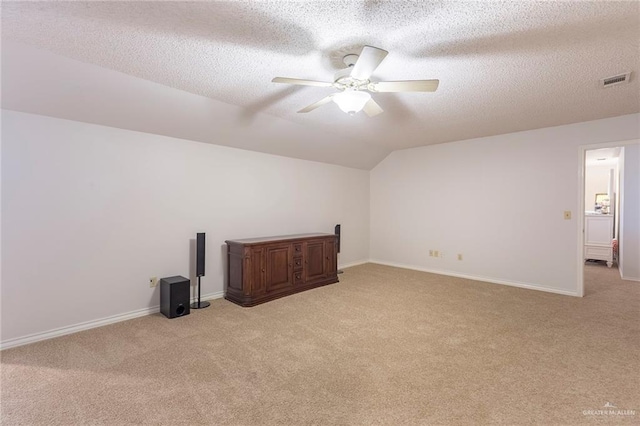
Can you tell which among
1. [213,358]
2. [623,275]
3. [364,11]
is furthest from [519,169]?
[213,358]

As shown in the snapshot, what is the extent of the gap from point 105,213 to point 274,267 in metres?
2.03

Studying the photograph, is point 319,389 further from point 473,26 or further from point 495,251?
point 495,251

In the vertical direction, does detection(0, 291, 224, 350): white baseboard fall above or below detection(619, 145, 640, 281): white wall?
below

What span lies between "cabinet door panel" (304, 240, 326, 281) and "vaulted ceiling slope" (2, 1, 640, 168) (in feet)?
6.79

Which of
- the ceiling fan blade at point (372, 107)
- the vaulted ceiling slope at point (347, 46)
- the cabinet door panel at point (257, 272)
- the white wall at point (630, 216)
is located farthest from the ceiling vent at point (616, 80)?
the cabinet door panel at point (257, 272)

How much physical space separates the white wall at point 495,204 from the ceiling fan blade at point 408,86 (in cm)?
339

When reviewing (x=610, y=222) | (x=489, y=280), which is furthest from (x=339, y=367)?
(x=610, y=222)

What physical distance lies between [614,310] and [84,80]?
238 inches

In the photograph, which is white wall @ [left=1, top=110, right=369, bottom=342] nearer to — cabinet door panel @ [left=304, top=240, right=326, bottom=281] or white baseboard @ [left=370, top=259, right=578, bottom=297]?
cabinet door panel @ [left=304, top=240, right=326, bottom=281]

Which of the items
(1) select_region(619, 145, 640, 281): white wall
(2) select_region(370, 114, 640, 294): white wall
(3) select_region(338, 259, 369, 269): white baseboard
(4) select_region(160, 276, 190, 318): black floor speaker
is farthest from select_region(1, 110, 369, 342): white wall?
(1) select_region(619, 145, 640, 281): white wall

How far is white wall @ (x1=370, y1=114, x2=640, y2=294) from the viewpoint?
4.29 m

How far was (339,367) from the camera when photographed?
2.35 m

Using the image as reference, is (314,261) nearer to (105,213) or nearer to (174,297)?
(174,297)

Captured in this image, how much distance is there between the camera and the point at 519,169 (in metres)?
4.71
